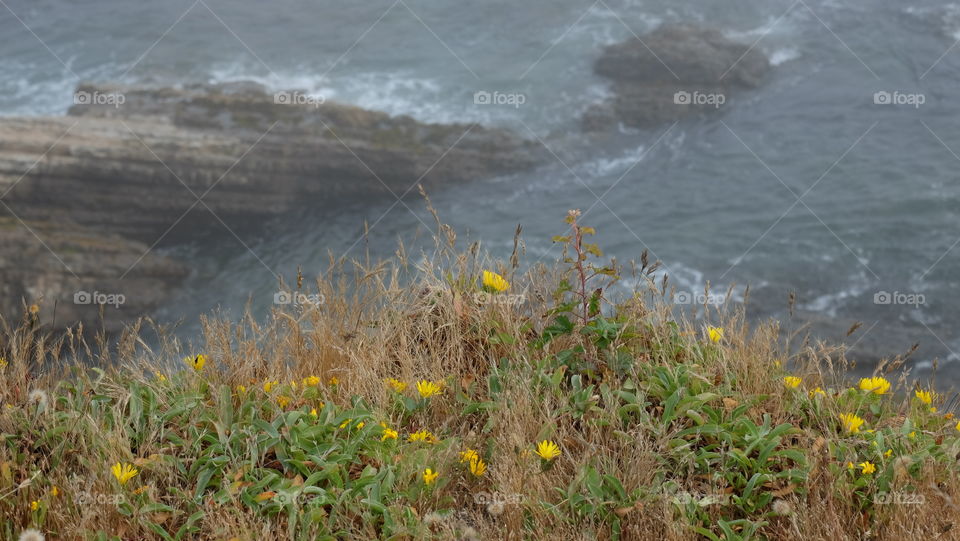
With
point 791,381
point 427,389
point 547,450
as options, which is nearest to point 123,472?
point 427,389

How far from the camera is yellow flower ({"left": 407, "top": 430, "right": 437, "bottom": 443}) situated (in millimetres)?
3504

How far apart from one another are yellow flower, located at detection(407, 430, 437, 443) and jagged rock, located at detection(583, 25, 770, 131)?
16.0 meters

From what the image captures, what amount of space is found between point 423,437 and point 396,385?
0.44 m

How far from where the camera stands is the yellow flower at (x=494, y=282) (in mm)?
4355

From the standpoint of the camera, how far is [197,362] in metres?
4.04

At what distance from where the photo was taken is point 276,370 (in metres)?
4.12

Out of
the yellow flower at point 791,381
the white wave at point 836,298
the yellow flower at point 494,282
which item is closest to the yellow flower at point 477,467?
the yellow flower at point 494,282

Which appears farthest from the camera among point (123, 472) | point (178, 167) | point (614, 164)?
point (614, 164)

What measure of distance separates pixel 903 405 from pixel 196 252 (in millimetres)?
14890

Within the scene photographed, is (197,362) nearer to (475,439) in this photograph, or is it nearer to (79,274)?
(475,439)

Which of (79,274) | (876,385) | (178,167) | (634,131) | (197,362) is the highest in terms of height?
(634,131)

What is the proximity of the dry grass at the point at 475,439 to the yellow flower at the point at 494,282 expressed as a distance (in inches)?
3.8

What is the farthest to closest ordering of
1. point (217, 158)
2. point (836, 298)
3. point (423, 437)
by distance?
point (217, 158)
point (836, 298)
point (423, 437)

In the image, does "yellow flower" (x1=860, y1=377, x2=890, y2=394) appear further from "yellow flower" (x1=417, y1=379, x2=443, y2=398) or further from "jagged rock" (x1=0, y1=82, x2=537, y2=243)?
"jagged rock" (x1=0, y1=82, x2=537, y2=243)
